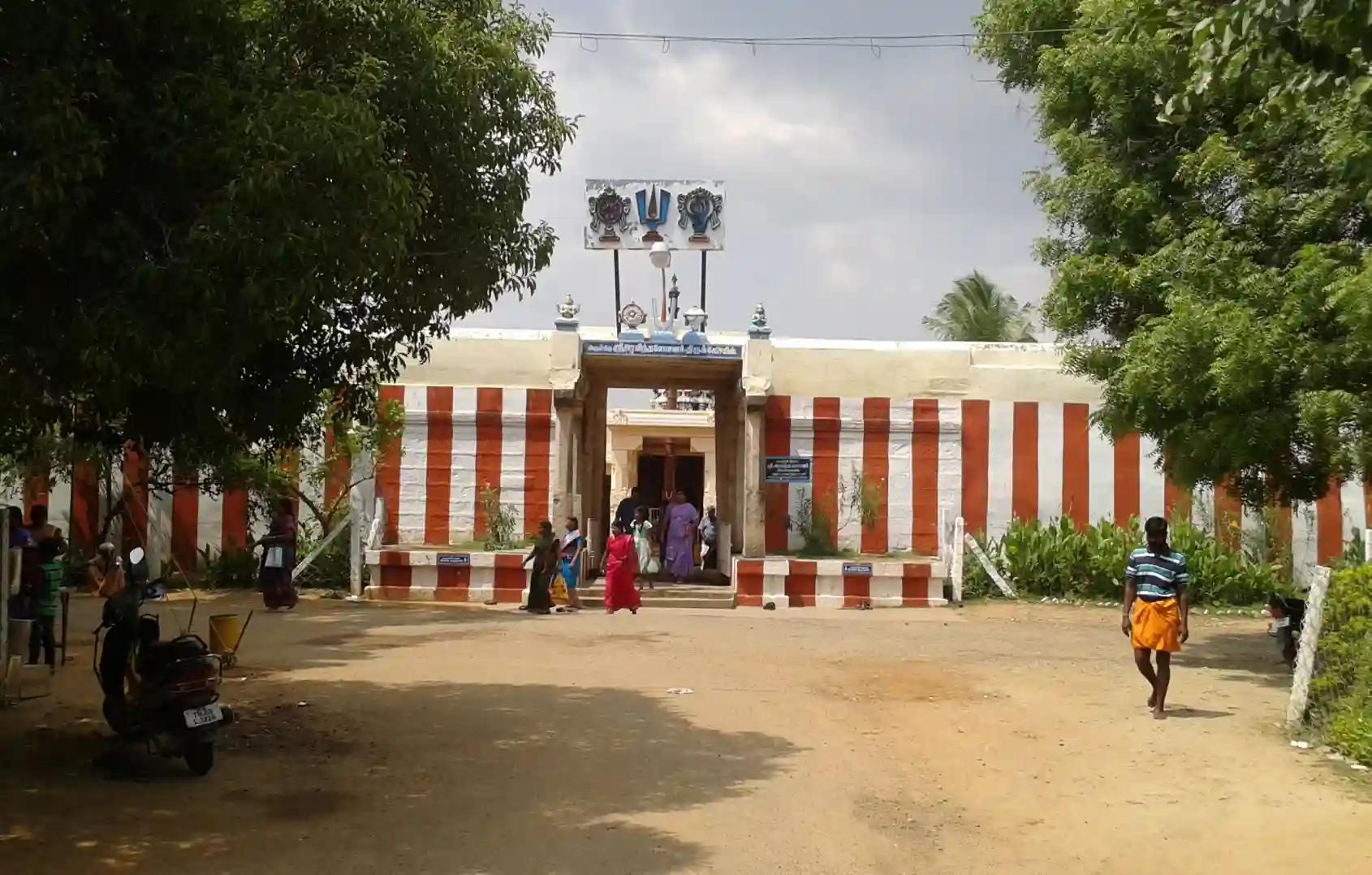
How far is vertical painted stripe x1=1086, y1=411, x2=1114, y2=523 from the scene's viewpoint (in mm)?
22312

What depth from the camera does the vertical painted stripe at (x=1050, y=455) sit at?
73.6ft

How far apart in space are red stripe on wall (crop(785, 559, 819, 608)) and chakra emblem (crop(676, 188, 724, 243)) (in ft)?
22.5

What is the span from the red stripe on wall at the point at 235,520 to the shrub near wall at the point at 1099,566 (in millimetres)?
11603

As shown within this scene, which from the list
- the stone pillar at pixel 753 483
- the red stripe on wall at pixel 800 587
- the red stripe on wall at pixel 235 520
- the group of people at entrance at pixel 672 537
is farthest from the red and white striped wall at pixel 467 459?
the red stripe on wall at pixel 800 587

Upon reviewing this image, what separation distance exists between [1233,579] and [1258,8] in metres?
16.5

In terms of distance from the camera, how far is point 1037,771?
862 cm

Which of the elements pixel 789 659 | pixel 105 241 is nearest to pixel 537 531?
Result: pixel 789 659

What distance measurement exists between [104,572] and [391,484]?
4.73 m

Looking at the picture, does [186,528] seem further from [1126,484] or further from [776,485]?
[1126,484]

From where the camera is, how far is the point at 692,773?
8.42m

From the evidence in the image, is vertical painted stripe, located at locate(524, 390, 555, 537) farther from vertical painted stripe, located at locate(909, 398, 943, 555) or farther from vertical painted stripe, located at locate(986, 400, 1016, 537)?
vertical painted stripe, located at locate(986, 400, 1016, 537)

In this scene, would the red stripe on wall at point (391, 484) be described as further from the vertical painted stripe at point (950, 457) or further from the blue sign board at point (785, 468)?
the vertical painted stripe at point (950, 457)

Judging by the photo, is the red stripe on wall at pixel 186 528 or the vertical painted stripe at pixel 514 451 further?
the vertical painted stripe at pixel 514 451

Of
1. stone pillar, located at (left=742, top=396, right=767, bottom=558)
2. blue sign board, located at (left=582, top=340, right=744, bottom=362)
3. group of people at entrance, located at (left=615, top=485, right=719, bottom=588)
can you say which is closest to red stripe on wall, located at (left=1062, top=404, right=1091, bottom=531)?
stone pillar, located at (left=742, top=396, right=767, bottom=558)
